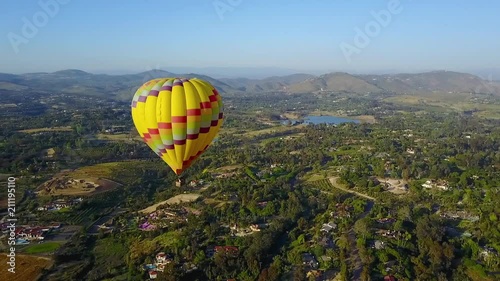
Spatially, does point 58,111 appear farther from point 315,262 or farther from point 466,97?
point 466,97

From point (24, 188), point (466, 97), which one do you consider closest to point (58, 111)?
point (24, 188)

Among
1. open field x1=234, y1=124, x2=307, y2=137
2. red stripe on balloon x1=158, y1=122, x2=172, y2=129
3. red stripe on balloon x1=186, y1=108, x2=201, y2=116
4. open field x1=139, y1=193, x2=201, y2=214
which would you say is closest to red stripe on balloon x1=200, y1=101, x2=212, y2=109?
red stripe on balloon x1=186, y1=108, x2=201, y2=116

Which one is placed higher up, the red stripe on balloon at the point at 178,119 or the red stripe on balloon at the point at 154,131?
the red stripe on balloon at the point at 178,119

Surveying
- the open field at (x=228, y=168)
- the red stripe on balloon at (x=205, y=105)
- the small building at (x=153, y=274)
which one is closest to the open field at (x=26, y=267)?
the small building at (x=153, y=274)

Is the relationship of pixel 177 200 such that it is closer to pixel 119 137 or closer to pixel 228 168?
pixel 228 168

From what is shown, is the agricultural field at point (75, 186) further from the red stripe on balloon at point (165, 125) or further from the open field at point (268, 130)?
the open field at point (268, 130)

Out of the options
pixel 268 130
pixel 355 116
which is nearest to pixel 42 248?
pixel 268 130

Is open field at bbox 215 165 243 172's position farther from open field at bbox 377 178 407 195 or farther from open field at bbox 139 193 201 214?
open field at bbox 377 178 407 195
